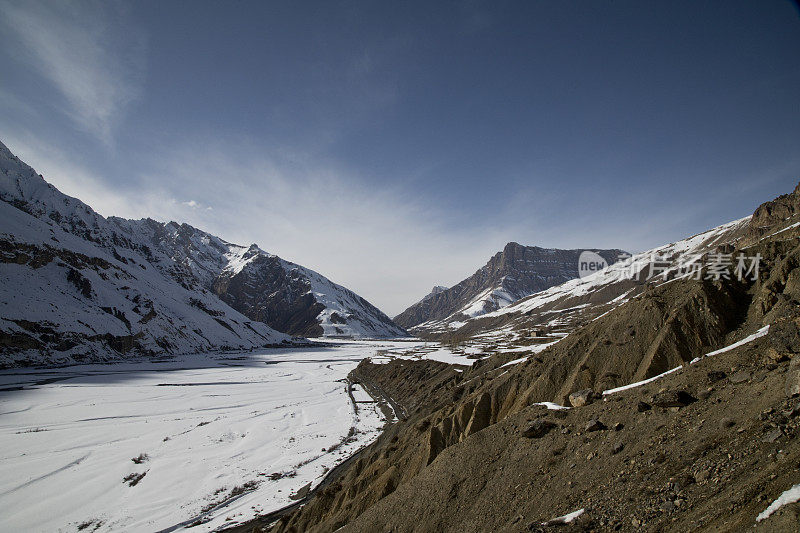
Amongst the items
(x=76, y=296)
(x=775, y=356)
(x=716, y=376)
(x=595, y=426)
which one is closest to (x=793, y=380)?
(x=775, y=356)

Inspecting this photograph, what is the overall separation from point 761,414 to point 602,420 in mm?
4341

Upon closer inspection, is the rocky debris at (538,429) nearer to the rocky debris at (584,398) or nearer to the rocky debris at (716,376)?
the rocky debris at (584,398)

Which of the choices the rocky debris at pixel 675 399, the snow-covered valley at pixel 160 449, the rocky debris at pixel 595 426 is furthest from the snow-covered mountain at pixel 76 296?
the rocky debris at pixel 675 399

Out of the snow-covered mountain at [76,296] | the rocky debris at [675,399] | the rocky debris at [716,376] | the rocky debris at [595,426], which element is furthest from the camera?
the snow-covered mountain at [76,296]

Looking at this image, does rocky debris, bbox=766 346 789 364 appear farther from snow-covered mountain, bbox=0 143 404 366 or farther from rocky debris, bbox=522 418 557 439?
snow-covered mountain, bbox=0 143 404 366

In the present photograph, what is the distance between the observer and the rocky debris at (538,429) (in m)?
12.7

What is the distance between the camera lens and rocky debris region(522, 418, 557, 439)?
12.7 m

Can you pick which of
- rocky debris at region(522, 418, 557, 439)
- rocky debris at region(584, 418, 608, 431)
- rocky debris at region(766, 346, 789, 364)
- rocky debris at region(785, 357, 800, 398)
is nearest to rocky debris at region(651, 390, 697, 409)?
rocky debris at region(584, 418, 608, 431)

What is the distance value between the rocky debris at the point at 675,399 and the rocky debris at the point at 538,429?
360 centimetres

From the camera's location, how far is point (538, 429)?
12.7 metres

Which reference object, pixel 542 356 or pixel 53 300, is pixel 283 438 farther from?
pixel 53 300

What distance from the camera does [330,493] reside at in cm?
1972

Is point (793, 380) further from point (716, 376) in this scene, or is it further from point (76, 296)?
point (76, 296)

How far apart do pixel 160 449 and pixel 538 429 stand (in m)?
37.4
